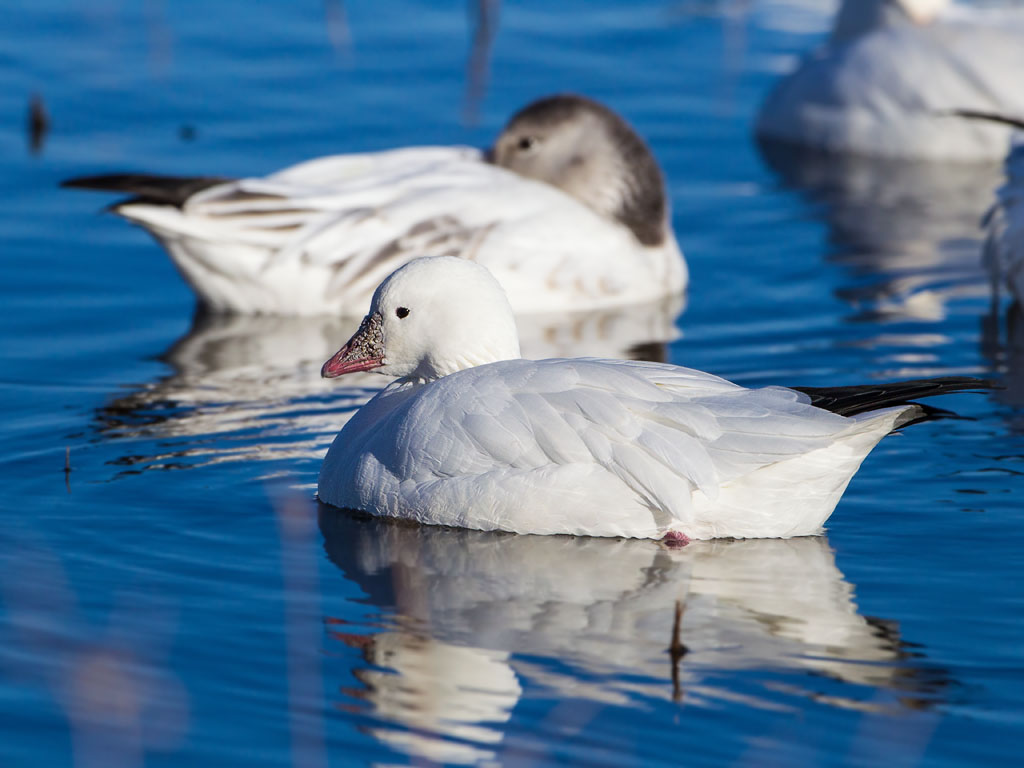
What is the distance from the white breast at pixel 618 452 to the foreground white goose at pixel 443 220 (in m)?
3.24

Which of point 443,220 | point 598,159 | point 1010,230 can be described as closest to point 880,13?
point 598,159

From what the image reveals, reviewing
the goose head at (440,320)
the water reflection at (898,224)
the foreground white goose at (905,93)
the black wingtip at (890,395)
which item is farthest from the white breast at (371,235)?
the foreground white goose at (905,93)

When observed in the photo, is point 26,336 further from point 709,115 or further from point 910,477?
point 709,115

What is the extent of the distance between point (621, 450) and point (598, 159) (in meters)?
4.29

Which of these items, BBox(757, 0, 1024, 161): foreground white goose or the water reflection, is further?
BBox(757, 0, 1024, 161): foreground white goose

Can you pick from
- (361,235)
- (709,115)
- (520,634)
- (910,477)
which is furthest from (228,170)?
(520,634)

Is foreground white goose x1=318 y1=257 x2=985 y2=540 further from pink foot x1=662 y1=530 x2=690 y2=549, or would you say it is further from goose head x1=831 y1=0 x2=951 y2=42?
goose head x1=831 y1=0 x2=951 y2=42

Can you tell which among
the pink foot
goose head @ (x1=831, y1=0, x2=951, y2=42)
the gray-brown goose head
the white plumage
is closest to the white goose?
the white plumage

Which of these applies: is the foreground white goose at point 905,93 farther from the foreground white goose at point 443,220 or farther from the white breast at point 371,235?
the white breast at point 371,235

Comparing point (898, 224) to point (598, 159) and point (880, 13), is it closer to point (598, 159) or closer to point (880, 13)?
point (598, 159)

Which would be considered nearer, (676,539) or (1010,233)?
(676,539)

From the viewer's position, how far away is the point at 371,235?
8852mm

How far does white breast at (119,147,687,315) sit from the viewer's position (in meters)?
8.77

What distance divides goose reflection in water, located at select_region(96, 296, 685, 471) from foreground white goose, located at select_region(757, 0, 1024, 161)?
13.2 ft
